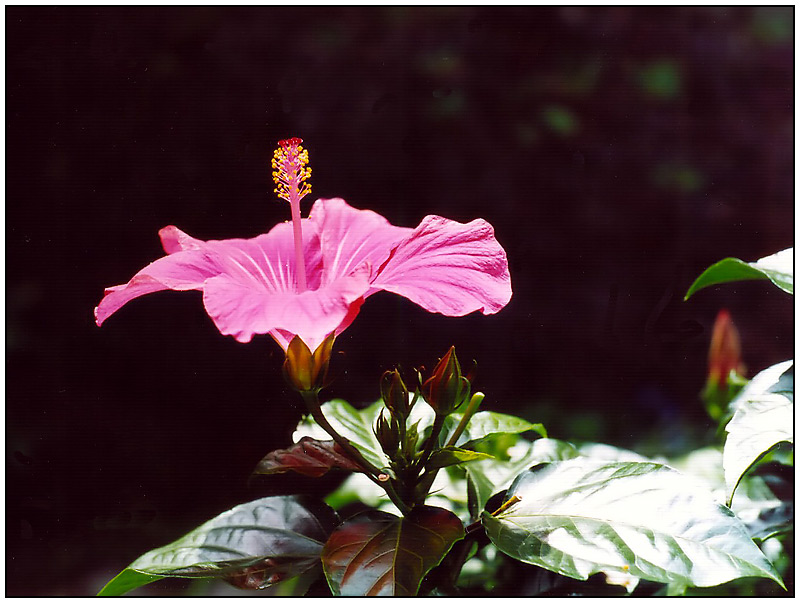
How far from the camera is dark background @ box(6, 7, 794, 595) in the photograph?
1.22 metres

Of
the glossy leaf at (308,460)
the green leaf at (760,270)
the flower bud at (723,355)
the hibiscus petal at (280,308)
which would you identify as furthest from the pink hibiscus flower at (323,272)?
the flower bud at (723,355)

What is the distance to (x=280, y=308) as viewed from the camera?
592 millimetres

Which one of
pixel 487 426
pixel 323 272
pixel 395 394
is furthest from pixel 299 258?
pixel 487 426

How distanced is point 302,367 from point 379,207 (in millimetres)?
994

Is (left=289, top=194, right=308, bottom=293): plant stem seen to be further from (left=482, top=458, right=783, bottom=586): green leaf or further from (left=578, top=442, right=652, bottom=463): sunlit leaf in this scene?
(left=578, top=442, right=652, bottom=463): sunlit leaf

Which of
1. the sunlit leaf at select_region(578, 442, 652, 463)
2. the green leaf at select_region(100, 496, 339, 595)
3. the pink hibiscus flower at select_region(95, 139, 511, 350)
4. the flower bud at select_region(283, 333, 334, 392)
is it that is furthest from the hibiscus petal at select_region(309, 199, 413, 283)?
the sunlit leaf at select_region(578, 442, 652, 463)

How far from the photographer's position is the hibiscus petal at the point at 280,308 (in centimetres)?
57

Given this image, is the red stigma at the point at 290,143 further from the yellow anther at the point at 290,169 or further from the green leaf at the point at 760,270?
the green leaf at the point at 760,270

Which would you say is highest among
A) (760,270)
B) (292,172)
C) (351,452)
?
(292,172)

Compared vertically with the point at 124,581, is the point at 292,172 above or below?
above

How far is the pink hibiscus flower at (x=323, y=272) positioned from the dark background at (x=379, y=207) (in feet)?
1.01

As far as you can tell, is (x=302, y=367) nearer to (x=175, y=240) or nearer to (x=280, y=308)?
(x=280, y=308)

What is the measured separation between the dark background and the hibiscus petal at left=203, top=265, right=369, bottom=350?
0.43 m

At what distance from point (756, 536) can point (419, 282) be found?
0.47 metres
